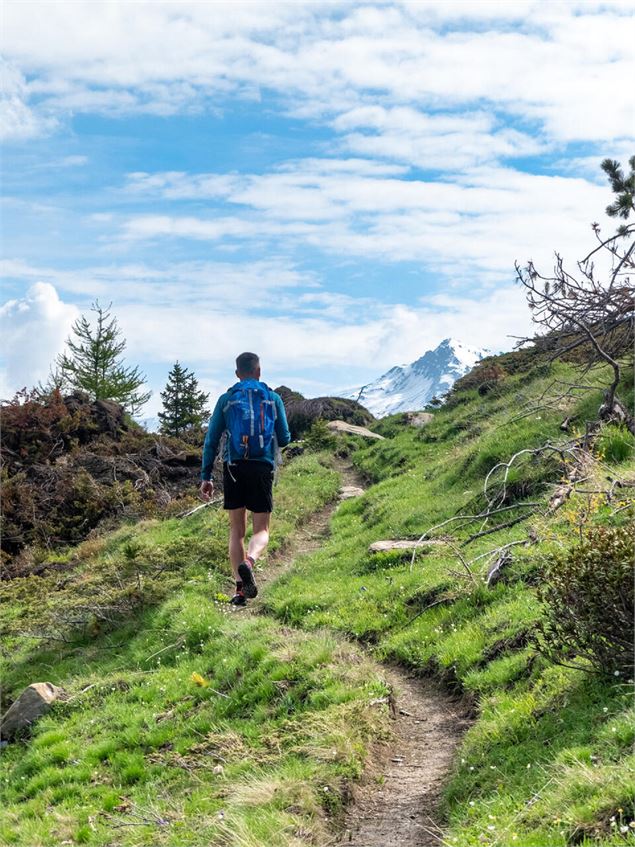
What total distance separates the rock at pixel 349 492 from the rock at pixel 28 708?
453 inches

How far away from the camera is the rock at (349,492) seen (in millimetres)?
22312

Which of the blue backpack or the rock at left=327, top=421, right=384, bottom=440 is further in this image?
the rock at left=327, top=421, right=384, bottom=440

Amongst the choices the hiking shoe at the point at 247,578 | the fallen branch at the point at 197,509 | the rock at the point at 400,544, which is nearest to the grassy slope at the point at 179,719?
the hiking shoe at the point at 247,578

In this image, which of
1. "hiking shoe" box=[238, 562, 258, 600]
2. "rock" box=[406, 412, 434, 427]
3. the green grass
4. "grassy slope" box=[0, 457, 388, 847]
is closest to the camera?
the green grass

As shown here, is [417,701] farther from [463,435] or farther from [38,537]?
[38,537]

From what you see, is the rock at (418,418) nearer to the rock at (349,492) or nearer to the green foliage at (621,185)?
the rock at (349,492)

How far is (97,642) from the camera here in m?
13.8

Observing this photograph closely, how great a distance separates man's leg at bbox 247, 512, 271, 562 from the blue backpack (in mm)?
973

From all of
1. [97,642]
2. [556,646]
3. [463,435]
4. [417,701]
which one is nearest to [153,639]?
[97,642]

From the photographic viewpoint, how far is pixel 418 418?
108 feet

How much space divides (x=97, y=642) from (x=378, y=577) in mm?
5194

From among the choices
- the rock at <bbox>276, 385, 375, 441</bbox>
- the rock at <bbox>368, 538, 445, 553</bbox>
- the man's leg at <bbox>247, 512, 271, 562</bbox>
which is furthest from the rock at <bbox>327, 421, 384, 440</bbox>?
the man's leg at <bbox>247, 512, 271, 562</bbox>

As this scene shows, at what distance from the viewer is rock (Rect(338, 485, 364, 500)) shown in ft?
73.2

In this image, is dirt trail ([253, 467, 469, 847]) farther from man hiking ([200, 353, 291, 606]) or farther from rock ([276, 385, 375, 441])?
rock ([276, 385, 375, 441])
